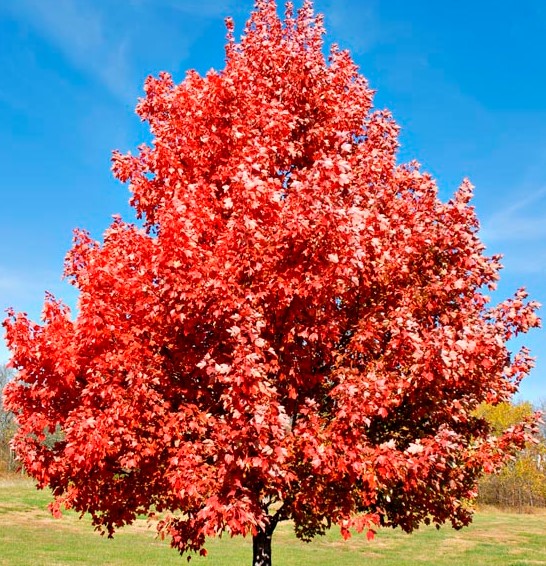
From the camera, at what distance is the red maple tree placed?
7910 millimetres

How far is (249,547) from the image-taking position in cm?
3684

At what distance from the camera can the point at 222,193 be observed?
10312 millimetres

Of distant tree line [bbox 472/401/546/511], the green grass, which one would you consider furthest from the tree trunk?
distant tree line [bbox 472/401/546/511]

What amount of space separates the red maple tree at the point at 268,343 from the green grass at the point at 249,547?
20.7m

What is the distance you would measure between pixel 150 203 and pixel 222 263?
372cm

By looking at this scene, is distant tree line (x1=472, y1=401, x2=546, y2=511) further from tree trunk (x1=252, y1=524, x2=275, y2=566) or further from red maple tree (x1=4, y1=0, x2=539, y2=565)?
red maple tree (x1=4, y1=0, x2=539, y2=565)

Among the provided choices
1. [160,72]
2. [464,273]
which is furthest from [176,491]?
[160,72]

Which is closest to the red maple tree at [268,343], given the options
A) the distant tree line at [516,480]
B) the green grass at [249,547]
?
the green grass at [249,547]

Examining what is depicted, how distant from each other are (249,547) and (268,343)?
33.2 meters

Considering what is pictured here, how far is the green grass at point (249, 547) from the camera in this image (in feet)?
96.4

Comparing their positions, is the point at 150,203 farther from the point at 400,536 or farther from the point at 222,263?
the point at 400,536

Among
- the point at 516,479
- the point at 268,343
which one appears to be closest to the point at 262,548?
the point at 268,343

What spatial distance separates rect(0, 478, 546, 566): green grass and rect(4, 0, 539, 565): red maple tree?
67.8 ft

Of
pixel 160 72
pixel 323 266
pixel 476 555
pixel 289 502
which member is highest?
pixel 160 72
